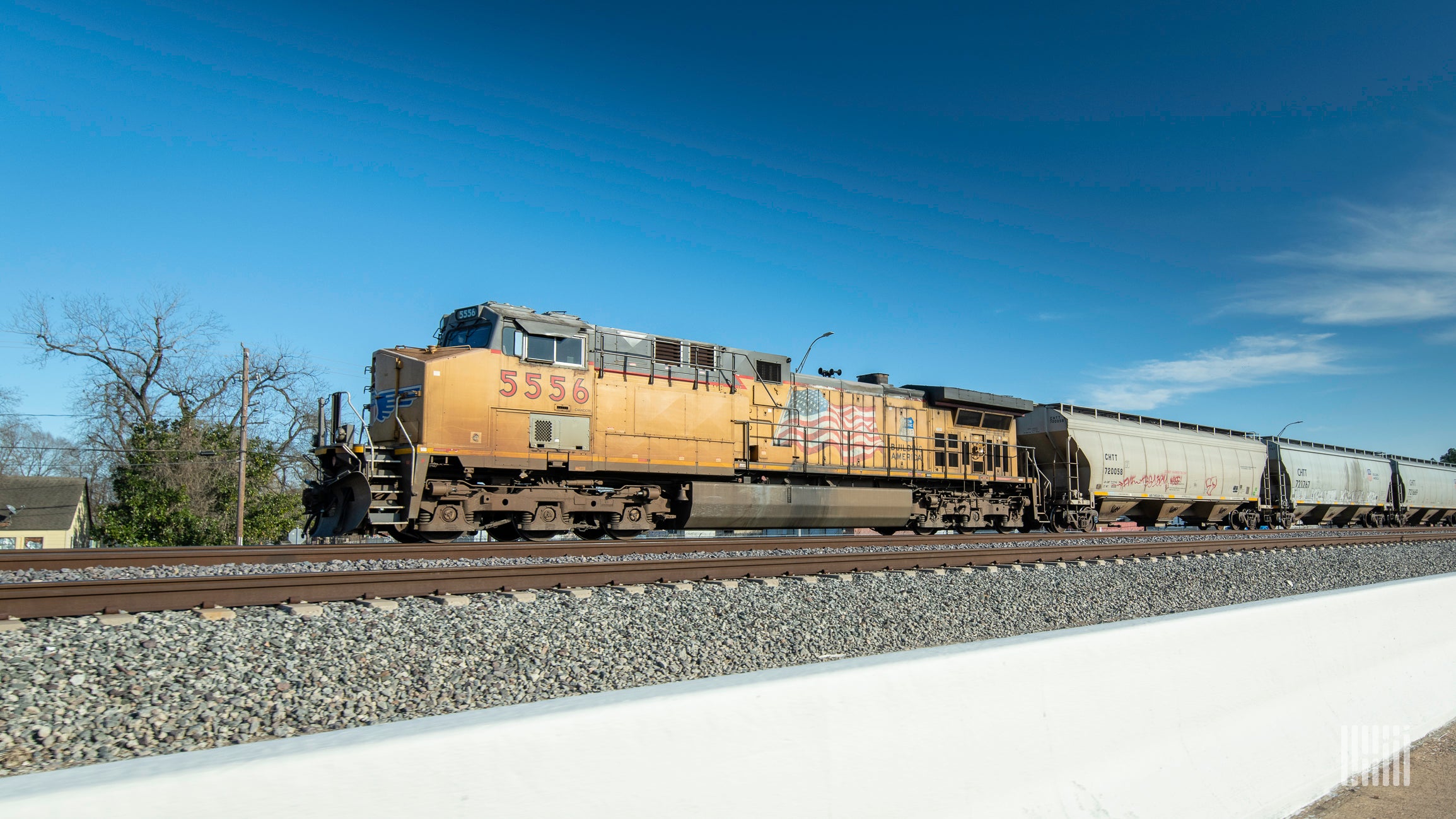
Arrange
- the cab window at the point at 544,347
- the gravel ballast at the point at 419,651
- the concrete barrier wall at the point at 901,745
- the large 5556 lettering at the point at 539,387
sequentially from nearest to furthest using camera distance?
the concrete barrier wall at the point at 901,745
the gravel ballast at the point at 419,651
the large 5556 lettering at the point at 539,387
the cab window at the point at 544,347

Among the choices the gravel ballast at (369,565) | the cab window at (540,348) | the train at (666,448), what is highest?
the cab window at (540,348)

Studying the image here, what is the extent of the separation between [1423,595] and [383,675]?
647cm

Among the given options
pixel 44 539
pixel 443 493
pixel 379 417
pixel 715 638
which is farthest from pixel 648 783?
pixel 44 539

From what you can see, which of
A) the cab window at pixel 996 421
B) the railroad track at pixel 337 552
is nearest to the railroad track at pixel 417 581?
the railroad track at pixel 337 552

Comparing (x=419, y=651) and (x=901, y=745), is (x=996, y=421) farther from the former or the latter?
(x=901, y=745)

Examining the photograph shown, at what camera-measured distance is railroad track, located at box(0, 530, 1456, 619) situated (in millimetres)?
5875

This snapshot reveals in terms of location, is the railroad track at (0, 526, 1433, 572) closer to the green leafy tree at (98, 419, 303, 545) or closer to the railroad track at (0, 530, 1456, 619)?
the railroad track at (0, 530, 1456, 619)

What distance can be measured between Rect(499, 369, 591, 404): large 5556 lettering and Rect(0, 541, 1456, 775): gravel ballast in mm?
5752

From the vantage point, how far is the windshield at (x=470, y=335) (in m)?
12.3

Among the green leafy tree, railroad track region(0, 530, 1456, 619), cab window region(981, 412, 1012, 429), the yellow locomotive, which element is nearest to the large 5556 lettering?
the yellow locomotive

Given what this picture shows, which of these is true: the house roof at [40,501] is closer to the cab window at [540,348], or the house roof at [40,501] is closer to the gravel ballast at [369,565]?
the cab window at [540,348]

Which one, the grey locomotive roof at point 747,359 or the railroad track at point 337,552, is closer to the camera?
the railroad track at point 337,552

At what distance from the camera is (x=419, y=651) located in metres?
5.13

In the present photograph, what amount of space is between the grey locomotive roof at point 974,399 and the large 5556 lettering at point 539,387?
8302mm
